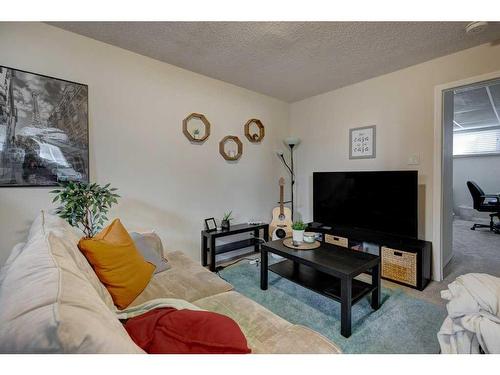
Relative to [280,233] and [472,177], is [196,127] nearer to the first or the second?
[280,233]

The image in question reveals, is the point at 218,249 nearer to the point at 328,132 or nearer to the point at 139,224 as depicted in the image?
the point at 139,224

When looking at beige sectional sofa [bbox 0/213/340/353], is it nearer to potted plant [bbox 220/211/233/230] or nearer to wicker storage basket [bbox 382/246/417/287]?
potted plant [bbox 220/211/233/230]

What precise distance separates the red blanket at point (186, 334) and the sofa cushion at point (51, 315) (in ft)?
0.85

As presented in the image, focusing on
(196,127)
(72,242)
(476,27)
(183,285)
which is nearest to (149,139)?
(196,127)

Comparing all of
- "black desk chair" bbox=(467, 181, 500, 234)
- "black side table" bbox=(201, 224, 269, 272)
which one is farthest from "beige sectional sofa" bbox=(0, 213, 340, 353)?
"black desk chair" bbox=(467, 181, 500, 234)

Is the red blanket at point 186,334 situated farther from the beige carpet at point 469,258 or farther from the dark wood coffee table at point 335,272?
the beige carpet at point 469,258

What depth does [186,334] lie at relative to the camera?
0.86 metres

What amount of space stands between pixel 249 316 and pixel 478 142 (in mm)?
7737

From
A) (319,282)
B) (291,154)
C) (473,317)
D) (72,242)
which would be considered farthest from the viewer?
(291,154)

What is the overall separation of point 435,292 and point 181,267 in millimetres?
2394

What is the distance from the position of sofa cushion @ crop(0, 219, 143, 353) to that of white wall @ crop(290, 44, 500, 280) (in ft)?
9.96

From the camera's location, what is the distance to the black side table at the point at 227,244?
2684mm

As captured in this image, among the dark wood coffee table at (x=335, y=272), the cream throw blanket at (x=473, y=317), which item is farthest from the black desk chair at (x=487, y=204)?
the cream throw blanket at (x=473, y=317)
